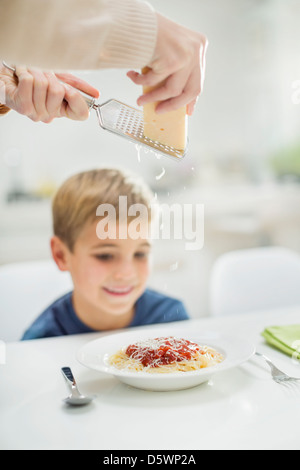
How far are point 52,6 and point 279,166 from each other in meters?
2.79

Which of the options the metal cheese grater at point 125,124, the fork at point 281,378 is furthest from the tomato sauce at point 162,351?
the metal cheese grater at point 125,124

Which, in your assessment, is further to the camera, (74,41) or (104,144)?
(104,144)

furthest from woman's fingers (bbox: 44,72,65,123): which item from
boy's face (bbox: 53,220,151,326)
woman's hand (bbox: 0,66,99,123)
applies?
boy's face (bbox: 53,220,151,326)

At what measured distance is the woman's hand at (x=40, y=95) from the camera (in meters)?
0.91

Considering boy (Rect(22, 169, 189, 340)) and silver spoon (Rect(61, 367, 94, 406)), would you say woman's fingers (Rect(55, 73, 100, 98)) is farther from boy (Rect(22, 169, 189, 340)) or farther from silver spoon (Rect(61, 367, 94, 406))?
boy (Rect(22, 169, 189, 340))

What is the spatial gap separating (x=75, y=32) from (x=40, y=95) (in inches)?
12.2

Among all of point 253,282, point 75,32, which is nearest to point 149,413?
point 75,32

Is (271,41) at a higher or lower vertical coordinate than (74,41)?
higher

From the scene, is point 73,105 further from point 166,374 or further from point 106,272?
point 106,272

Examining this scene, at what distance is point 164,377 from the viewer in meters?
0.73

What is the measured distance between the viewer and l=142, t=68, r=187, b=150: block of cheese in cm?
84

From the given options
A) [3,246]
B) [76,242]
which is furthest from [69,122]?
[76,242]
